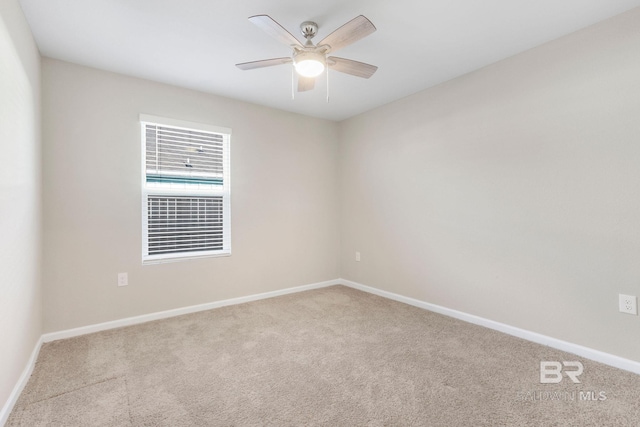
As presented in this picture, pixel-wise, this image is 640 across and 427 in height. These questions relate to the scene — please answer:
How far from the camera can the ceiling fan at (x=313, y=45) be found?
5.61 ft

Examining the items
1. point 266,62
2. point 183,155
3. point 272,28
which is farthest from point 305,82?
point 183,155

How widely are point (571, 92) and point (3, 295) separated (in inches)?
152

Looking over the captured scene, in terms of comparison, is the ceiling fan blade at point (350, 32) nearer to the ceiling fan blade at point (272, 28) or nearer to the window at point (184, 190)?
the ceiling fan blade at point (272, 28)

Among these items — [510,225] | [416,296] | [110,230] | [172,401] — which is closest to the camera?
[172,401]

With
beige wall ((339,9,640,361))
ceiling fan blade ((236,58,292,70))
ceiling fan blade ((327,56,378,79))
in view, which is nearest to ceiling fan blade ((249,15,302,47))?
ceiling fan blade ((236,58,292,70))

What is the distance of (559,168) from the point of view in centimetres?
234

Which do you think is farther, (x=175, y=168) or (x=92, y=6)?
(x=175, y=168)

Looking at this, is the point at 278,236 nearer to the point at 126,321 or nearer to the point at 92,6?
the point at 126,321

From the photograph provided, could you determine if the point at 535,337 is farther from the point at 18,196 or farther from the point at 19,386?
the point at 18,196

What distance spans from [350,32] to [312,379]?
216 cm

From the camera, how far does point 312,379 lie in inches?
77.0

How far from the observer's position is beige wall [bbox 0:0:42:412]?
1599mm

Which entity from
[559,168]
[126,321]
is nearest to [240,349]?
[126,321]

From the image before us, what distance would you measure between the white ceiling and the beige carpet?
2.39m
